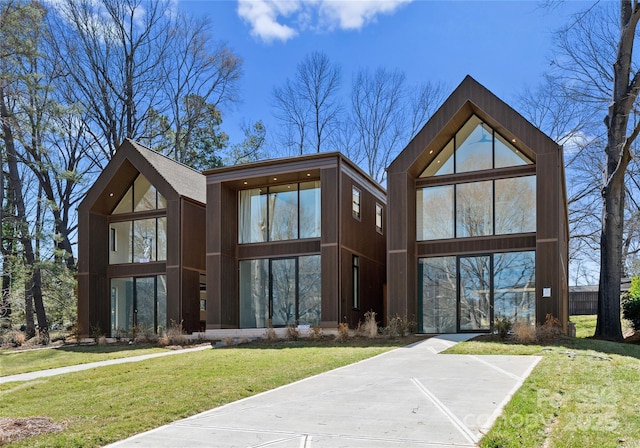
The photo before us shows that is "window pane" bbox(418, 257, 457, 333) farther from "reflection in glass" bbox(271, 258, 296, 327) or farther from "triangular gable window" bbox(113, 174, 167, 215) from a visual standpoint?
"triangular gable window" bbox(113, 174, 167, 215)

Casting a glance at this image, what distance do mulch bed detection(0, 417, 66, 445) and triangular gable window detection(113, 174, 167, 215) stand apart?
16.2 metres

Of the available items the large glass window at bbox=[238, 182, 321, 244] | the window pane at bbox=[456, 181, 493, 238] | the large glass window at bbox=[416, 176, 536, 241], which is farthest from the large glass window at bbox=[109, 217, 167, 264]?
the window pane at bbox=[456, 181, 493, 238]

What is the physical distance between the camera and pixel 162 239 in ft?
77.2

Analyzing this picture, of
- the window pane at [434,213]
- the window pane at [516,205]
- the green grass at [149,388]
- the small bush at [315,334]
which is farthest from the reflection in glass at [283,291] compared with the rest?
the window pane at [516,205]

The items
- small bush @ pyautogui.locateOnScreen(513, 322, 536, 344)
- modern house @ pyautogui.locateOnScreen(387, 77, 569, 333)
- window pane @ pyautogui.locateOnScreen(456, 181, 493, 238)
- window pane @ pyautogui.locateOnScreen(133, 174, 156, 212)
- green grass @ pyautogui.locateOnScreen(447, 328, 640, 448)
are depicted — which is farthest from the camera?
window pane @ pyautogui.locateOnScreen(133, 174, 156, 212)

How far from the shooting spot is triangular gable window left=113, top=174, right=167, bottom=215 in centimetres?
2380

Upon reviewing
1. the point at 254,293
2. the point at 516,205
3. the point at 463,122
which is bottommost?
the point at 254,293

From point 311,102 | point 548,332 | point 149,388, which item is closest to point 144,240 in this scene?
point 149,388

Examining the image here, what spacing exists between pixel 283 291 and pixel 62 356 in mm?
7262

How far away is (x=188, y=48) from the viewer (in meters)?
35.9

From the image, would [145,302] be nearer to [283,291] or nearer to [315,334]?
[283,291]

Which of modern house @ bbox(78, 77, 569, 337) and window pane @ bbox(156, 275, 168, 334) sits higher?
modern house @ bbox(78, 77, 569, 337)

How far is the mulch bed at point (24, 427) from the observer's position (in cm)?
708

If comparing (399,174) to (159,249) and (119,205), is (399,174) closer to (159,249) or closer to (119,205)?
(159,249)
